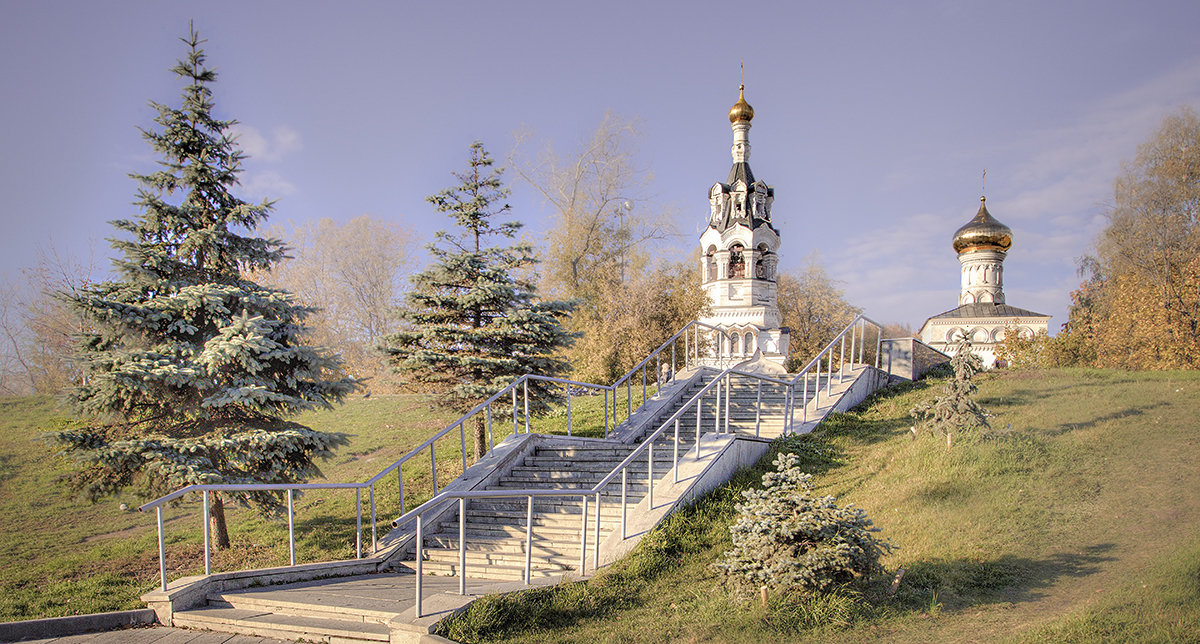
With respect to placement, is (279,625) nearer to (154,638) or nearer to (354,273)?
(154,638)

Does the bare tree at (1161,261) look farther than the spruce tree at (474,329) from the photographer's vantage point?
Yes

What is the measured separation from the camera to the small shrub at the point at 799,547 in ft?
16.1

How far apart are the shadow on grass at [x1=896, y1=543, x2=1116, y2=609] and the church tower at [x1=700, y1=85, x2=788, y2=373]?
55.5 ft

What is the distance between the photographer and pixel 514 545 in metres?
7.19

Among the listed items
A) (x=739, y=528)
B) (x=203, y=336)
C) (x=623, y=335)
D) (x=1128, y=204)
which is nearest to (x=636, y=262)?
(x=623, y=335)

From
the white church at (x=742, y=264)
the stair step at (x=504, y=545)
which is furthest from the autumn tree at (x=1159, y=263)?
the stair step at (x=504, y=545)

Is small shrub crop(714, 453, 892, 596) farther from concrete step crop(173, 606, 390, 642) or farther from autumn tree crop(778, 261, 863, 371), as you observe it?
autumn tree crop(778, 261, 863, 371)

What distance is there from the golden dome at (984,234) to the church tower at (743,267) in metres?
16.4

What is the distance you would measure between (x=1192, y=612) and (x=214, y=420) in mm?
10089

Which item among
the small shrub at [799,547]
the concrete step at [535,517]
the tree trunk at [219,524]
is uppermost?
the small shrub at [799,547]

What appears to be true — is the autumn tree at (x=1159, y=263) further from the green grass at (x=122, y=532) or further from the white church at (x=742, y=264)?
the green grass at (x=122, y=532)

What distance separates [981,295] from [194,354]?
37141mm

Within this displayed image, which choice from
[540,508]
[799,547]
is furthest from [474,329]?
[799,547]

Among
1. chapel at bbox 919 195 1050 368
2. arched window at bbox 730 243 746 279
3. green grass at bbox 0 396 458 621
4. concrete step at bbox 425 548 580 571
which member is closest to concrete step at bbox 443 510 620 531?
concrete step at bbox 425 548 580 571
